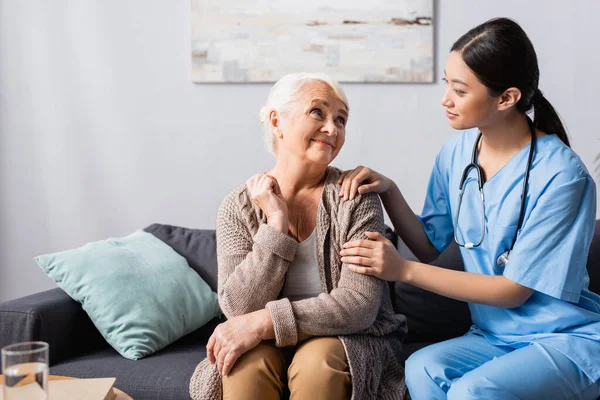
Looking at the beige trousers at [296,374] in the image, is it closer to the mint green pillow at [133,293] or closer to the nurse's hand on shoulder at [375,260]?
the nurse's hand on shoulder at [375,260]

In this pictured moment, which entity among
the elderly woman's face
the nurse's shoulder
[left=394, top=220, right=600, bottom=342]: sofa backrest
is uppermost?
the elderly woman's face

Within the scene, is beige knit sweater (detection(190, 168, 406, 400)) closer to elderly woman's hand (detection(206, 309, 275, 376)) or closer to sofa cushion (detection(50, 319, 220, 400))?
elderly woman's hand (detection(206, 309, 275, 376))

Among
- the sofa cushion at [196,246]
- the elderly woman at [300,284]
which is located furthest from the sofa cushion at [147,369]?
the sofa cushion at [196,246]

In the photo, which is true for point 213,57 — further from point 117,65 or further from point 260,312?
point 260,312

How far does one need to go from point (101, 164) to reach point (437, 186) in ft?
5.17

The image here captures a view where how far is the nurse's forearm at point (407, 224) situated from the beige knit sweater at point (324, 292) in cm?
9

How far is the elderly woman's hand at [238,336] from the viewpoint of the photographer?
164 cm

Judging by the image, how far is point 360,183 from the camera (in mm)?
1881

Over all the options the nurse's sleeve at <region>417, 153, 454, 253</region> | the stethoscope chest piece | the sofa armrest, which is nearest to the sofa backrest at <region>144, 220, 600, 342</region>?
the nurse's sleeve at <region>417, 153, 454, 253</region>

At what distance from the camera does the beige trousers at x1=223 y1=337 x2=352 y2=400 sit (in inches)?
63.1

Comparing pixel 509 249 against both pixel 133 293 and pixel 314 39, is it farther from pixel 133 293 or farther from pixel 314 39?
pixel 314 39

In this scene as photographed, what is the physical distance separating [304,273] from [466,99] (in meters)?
0.60

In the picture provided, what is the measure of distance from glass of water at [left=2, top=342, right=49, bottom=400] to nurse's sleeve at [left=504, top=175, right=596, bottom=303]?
1.05 meters

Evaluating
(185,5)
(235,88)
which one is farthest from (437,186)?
(185,5)
